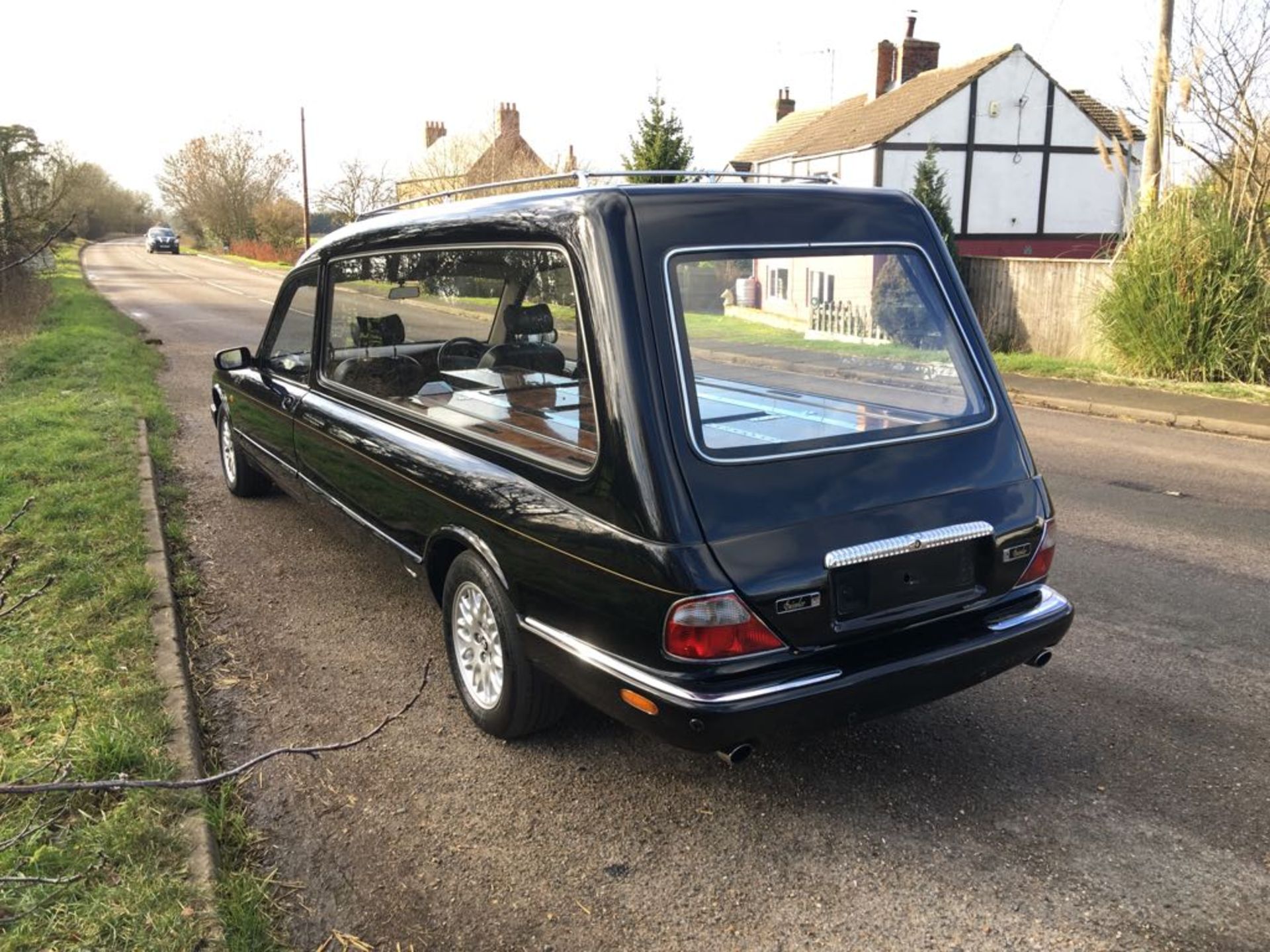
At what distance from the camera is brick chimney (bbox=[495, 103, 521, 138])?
3238 centimetres

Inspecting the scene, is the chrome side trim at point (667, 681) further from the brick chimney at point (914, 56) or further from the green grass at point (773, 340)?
the brick chimney at point (914, 56)

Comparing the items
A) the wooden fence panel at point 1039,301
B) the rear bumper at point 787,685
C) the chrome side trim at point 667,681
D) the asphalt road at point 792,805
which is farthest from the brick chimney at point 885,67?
the chrome side trim at point 667,681

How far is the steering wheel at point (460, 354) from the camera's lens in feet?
13.8

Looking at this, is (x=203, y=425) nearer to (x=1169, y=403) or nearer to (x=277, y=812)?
(x=277, y=812)

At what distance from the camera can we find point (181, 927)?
2.58 metres

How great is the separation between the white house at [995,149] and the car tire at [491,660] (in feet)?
91.8

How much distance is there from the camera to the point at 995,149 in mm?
30531

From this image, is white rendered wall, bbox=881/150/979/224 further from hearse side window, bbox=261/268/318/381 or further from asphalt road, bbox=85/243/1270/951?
asphalt road, bbox=85/243/1270/951

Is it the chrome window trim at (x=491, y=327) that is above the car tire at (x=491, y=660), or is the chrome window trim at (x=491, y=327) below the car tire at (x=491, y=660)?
above

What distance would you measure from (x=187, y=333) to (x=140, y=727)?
662 inches

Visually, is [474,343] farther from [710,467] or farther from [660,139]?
[660,139]

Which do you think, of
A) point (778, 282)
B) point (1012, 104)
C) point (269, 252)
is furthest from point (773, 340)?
point (269, 252)

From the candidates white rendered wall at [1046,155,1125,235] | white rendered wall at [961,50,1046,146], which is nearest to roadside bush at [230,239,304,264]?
white rendered wall at [961,50,1046,146]

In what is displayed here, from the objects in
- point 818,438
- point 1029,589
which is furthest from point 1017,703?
point 818,438
